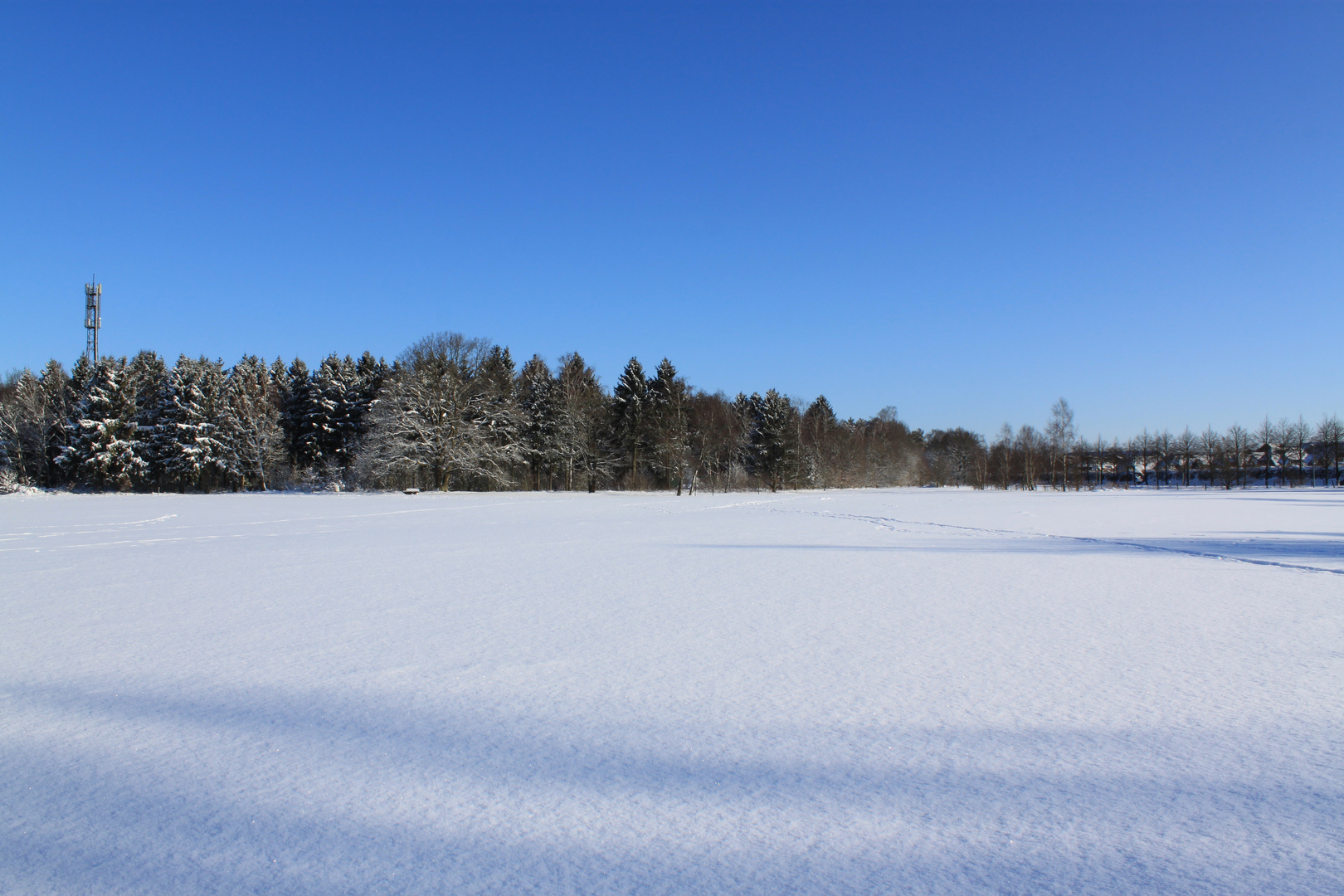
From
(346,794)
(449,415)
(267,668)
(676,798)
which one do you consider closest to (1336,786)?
(676,798)

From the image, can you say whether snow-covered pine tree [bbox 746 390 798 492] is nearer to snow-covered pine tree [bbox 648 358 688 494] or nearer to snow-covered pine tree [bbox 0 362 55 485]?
snow-covered pine tree [bbox 648 358 688 494]

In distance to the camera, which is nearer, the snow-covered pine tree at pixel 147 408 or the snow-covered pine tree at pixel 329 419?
the snow-covered pine tree at pixel 147 408

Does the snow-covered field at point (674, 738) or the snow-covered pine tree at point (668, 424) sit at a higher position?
the snow-covered pine tree at point (668, 424)

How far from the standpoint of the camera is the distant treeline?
4031 centimetres

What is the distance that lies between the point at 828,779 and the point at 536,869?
3.83 ft

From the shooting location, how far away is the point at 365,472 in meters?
41.9

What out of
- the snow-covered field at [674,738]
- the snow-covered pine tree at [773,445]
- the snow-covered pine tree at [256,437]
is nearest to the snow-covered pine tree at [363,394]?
the snow-covered pine tree at [256,437]

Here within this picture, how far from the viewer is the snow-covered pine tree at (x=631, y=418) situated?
1945 inches

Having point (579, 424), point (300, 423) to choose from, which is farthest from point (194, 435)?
point (579, 424)

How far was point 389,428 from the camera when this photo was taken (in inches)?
1543

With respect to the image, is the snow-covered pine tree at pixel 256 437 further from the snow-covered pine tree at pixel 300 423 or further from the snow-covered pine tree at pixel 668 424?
the snow-covered pine tree at pixel 668 424

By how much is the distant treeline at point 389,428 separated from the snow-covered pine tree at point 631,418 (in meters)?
0.12

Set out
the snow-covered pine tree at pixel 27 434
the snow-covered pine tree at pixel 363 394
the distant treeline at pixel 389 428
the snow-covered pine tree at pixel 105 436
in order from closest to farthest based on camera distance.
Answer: the distant treeline at pixel 389 428, the snow-covered pine tree at pixel 105 436, the snow-covered pine tree at pixel 27 434, the snow-covered pine tree at pixel 363 394

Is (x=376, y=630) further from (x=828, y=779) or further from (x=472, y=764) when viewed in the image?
(x=828, y=779)
